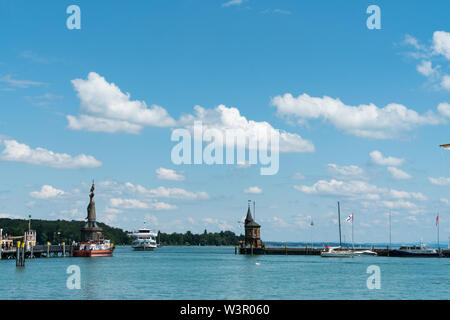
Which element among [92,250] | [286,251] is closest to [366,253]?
[286,251]

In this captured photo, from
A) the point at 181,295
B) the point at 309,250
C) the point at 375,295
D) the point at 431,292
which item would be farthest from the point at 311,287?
the point at 309,250

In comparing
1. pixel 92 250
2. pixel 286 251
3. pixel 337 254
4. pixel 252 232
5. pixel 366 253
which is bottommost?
pixel 366 253

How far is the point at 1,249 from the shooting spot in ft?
448

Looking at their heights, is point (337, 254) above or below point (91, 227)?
below

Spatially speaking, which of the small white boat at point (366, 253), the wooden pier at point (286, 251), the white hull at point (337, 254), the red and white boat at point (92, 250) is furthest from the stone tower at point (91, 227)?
the small white boat at point (366, 253)

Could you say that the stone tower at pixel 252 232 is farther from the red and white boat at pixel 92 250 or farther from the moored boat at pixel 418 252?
the moored boat at pixel 418 252

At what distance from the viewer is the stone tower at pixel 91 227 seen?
575 feet

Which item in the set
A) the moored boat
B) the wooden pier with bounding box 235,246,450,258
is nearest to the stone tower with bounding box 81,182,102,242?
the wooden pier with bounding box 235,246,450,258

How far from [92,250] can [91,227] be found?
38.3 feet

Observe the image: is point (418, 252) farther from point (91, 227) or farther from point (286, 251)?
point (91, 227)

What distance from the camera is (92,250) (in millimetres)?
166875

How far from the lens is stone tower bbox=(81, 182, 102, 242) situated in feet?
575

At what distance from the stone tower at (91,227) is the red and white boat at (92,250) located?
3092 millimetres

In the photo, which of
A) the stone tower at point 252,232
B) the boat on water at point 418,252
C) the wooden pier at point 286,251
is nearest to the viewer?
the boat on water at point 418,252
